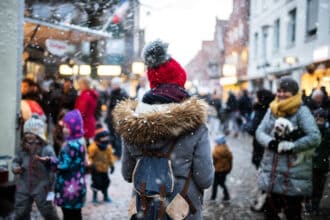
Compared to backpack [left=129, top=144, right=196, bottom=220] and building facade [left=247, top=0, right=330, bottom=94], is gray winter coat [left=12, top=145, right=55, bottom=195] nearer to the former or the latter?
backpack [left=129, top=144, right=196, bottom=220]

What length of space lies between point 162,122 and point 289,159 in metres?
2.04

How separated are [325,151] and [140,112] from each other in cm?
368

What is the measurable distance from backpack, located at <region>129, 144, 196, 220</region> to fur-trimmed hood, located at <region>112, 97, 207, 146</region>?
4.8 inches

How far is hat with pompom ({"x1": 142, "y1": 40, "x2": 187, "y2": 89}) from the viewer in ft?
10.1

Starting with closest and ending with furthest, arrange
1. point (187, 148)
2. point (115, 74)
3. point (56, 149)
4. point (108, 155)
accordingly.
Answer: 1. point (187, 148)
2. point (108, 155)
3. point (56, 149)
4. point (115, 74)

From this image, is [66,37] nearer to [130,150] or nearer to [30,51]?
[30,51]

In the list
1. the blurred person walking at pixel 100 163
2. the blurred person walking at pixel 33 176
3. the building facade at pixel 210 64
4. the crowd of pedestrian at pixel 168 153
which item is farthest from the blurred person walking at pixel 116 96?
the building facade at pixel 210 64

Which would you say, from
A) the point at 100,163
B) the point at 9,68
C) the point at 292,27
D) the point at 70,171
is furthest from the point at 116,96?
the point at 292,27

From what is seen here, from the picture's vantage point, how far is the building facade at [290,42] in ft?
48.8

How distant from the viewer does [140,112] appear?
3.04 meters

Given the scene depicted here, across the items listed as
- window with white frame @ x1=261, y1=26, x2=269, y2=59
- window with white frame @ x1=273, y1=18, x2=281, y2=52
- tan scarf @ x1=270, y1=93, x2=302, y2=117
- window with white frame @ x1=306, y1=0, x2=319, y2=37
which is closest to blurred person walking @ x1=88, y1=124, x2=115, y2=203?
tan scarf @ x1=270, y1=93, x2=302, y2=117

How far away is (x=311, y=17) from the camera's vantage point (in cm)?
1745

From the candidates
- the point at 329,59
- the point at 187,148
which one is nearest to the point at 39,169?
the point at 187,148

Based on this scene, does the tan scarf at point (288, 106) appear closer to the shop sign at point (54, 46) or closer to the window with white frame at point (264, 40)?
the shop sign at point (54, 46)
